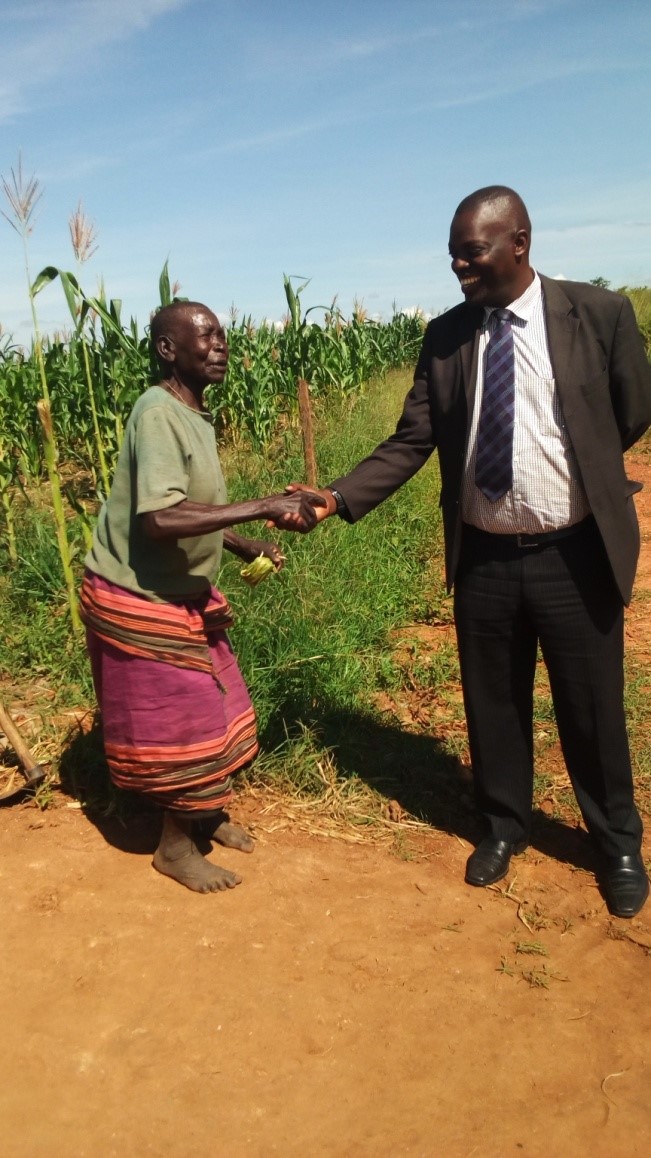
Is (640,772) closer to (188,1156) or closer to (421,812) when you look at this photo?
(421,812)

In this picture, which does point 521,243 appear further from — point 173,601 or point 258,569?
point 173,601

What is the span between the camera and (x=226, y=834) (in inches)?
140

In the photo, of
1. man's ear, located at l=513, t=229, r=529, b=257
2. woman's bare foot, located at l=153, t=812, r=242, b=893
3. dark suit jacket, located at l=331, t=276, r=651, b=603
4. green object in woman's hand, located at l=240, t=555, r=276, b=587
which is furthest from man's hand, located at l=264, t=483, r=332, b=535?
woman's bare foot, located at l=153, t=812, r=242, b=893

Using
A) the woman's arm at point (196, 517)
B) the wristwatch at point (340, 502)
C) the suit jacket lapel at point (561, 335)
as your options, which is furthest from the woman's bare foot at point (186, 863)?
the suit jacket lapel at point (561, 335)

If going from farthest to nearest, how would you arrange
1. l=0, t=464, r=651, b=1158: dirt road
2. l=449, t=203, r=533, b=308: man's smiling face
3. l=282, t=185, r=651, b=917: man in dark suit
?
l=282, t=185, r=651, b=917: man in dark suit < l=449, t=203, r=533, b=308: man's smiling face < l=0, t=464, r=651, b=1158: dirt road

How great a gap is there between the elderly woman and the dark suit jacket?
55cm

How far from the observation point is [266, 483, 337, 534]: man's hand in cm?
301

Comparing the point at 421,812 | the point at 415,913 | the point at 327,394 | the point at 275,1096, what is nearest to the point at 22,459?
the point at 327,394

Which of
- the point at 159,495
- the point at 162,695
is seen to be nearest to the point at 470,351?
the point at 159,495

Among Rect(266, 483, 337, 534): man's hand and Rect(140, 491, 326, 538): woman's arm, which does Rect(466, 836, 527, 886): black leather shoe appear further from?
Rect(140, 491, 326, 538): woman's arm

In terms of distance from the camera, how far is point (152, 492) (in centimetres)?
279

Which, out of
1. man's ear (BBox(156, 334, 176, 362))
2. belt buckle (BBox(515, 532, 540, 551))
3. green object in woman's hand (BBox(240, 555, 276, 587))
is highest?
man's ear (BBox(156, 334, 176, 362))

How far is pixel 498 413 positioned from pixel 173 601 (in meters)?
1.19

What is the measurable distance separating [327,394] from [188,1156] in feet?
38.9
